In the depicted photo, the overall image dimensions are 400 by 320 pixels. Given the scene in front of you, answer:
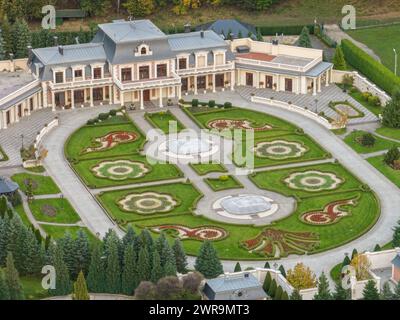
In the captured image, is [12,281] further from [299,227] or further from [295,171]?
[295,171]

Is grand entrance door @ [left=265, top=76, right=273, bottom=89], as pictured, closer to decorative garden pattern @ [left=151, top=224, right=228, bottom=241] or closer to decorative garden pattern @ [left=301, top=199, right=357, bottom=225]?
decorative garden pattern @ [left=301, top=199, right=357, bottom=225]

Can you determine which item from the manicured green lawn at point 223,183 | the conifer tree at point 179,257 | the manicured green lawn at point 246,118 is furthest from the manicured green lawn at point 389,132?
the conifer tree at point 179,257

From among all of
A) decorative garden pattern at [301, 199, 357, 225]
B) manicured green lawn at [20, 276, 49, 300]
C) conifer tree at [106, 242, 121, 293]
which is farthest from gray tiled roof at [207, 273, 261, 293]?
decorative garden pattern at [301, 199, 357, 225]

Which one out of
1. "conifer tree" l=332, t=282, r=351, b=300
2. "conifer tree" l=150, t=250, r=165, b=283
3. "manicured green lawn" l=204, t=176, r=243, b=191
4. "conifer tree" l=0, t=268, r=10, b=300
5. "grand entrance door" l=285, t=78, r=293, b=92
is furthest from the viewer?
"grand entrance door" l=285, t=78, r=293, b=92

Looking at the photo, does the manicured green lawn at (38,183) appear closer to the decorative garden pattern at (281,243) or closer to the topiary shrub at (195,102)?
the decorative garden pattern at (281,243)

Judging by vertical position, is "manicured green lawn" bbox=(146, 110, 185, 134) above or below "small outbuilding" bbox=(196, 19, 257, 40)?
below

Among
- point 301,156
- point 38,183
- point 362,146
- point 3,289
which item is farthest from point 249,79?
point 3,289

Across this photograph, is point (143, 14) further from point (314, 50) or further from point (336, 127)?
point (336, 127)
